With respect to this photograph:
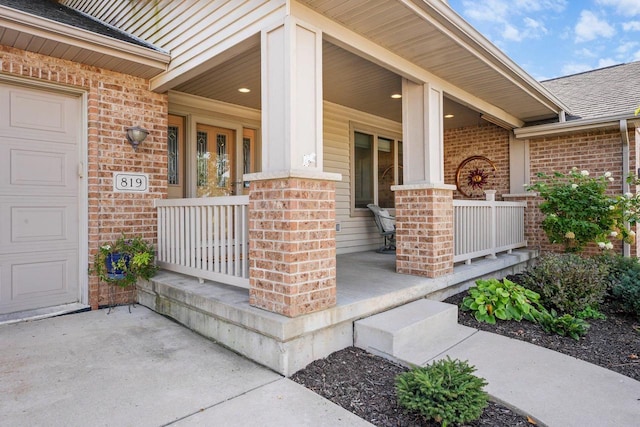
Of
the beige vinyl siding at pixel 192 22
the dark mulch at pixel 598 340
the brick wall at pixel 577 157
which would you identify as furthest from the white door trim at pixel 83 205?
the brick wall at pixel 577 157

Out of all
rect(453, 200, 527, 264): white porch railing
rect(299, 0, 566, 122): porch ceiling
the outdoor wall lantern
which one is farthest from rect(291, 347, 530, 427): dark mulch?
the outdoor wall lantern

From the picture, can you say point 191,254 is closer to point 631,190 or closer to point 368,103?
point 368,103

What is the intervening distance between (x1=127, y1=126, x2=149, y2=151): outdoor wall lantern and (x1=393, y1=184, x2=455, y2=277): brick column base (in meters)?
2.83

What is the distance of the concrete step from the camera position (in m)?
2.78

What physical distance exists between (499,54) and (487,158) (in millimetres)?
3265

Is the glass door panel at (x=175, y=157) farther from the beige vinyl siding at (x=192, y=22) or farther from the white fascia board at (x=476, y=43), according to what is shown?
the white fascia board at (x=476, y=43)

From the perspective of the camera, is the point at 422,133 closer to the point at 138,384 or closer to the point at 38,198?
the point at 138,384

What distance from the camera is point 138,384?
2.42m

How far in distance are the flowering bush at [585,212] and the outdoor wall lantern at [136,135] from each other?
5441 mm

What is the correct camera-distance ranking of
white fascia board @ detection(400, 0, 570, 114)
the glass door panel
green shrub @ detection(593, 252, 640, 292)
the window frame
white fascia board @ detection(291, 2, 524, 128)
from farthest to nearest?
the window frame, the glass door panel, green shrub @ detection(593, 252, 640, 292), white fascia board @ detection(400, 0, 570, 114), white fascia board @ detection(291, 2, 524, 128)

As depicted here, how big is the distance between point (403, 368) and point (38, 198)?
3642 mm

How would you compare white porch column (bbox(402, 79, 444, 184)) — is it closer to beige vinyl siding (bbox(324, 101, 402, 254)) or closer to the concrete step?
the concrete step

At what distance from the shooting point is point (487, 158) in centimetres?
717

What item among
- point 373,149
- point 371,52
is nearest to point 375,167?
point 373,149
